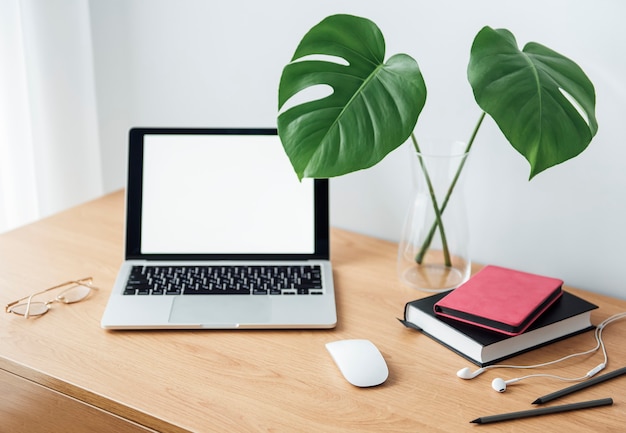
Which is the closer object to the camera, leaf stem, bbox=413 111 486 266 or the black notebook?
the black notebook

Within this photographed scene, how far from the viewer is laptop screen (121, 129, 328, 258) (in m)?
1.20

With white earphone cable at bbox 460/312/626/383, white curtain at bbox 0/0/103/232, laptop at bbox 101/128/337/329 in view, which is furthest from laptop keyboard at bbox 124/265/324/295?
white curtain at bbox 0/0/103/232

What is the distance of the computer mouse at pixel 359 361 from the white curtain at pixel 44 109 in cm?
94

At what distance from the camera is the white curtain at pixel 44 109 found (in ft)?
4.92

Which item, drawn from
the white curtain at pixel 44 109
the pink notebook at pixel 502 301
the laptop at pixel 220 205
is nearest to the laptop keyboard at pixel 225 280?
the laptop at pixel 220 205

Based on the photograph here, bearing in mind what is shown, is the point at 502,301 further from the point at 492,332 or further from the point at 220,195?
the point at 220,195

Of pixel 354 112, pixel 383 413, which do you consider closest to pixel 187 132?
pixel 354 112

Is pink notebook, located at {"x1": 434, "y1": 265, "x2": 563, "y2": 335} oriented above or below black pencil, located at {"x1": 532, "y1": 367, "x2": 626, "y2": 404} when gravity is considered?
above

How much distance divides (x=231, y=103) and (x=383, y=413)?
81 centimetres

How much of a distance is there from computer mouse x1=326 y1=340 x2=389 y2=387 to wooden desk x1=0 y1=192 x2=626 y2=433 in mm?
12

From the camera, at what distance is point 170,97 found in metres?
1.53

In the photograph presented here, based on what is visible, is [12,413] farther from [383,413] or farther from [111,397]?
[383,413]

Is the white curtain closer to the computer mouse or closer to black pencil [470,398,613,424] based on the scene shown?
the computer mouse

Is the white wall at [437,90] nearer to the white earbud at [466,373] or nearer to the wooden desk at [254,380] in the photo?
the wooden desk at [254,380]
